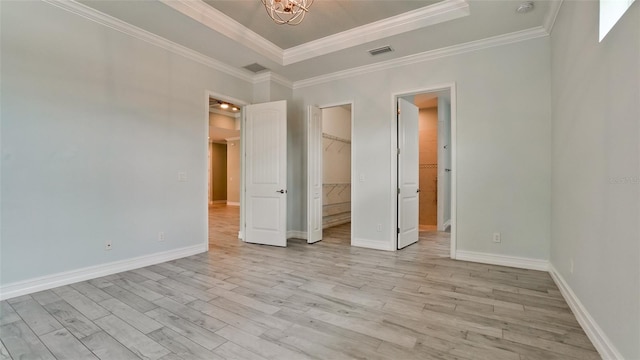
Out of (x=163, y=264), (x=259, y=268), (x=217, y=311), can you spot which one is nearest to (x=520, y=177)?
(x=259, y=268)

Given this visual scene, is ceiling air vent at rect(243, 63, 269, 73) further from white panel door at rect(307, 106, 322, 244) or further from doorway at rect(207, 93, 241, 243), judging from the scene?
doorway at rect(207, 93, 241, 243)

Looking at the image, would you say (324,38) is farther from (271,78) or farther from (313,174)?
(313,174)

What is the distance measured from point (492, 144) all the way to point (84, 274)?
4887mm

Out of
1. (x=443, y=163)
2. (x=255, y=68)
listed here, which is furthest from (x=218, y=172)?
(x=443, y=163)

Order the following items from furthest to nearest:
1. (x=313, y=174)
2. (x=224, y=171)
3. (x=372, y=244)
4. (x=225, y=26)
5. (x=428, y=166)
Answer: (x=224, y=171)
(x=428, y=166)
(x=313, y=174)
(x=372, y=244)
(x=225, y=26)

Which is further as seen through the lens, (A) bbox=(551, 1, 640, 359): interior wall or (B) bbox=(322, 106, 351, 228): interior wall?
(B) bbox=(322, 106, 351, 228): interior wall

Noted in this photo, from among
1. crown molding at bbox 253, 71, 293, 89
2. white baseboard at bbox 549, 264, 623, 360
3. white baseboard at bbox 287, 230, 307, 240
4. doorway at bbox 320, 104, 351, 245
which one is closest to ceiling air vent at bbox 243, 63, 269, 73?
crown molding at bbox 253, 71, 293, 89

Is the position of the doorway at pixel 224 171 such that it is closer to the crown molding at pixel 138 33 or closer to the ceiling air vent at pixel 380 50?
the crown molding at pixel 138 33

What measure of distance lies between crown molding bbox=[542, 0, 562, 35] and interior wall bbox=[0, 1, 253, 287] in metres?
4.25

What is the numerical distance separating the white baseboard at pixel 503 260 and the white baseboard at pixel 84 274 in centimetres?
374

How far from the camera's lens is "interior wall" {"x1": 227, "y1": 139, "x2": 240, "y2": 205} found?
1143cm

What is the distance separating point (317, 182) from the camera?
4930 millimetres

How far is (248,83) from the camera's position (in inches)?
194

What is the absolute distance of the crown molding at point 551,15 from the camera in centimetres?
274
